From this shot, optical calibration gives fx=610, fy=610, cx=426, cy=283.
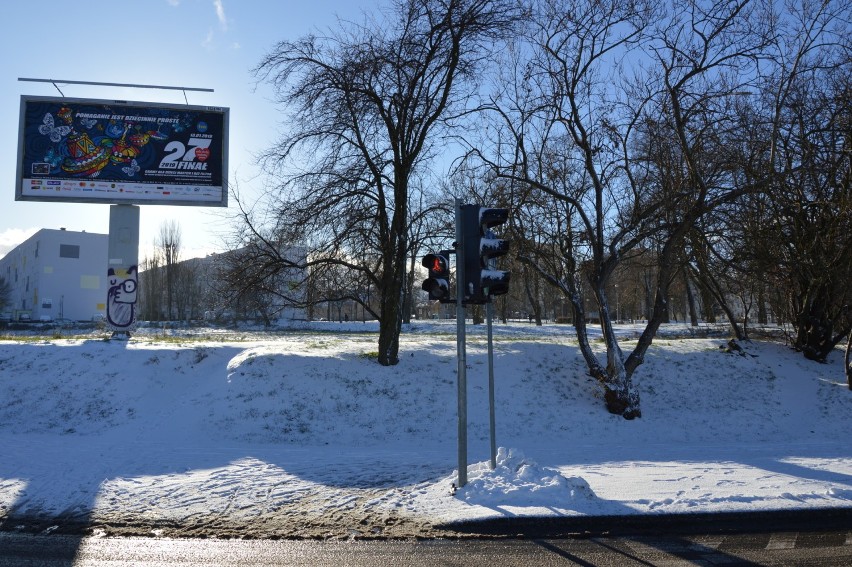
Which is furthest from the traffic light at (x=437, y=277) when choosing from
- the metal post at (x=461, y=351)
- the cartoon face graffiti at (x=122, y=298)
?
the cartoon face graffiti at (x=122, y=298)

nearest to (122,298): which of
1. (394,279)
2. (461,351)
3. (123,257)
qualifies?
(123,257)

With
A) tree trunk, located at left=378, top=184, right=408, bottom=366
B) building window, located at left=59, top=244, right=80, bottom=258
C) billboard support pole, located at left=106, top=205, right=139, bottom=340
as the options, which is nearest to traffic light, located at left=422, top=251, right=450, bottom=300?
tree trunk, located at left=378, top=184, right=408, bottom=366

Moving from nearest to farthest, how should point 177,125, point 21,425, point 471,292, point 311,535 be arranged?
1. point 311,535
2. point 471,292
3. point 21,425
4. point 177,125

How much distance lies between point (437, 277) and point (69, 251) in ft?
237

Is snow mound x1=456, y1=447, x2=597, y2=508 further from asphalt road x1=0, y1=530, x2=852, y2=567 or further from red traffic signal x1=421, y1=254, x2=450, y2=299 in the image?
red traffic signal x1=421, y1=254, x2=450, y2=299

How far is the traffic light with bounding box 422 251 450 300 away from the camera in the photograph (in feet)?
25.0

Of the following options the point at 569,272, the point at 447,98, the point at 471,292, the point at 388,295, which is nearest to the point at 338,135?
the point at 447,98

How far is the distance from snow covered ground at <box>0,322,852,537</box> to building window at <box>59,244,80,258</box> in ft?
193

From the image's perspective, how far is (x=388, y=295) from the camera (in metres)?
16.4

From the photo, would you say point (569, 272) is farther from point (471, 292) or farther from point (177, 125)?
point (177, 125)

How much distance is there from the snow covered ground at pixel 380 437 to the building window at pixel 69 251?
5882 cm

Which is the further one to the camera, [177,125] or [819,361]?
[177,125]

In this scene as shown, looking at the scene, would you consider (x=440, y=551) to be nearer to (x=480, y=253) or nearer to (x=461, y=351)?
(x=461, y=351)

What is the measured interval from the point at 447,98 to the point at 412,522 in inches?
Result: 467
